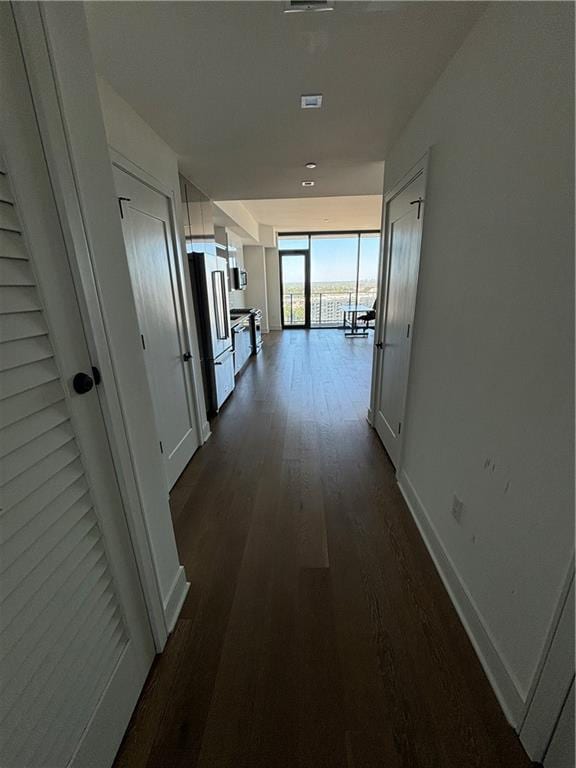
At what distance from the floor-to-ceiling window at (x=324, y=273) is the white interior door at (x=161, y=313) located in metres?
7.37

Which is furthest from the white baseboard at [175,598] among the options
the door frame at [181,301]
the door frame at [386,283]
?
the door frame at [386,283]

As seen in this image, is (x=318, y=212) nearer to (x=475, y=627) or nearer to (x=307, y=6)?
(x=307, y=6)

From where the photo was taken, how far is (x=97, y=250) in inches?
38.2

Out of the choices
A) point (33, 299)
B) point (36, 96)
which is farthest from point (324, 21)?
point (33, 299)

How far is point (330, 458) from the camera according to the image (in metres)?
2.77

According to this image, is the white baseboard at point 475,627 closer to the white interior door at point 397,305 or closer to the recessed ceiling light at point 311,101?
the white interior door at point 397,305

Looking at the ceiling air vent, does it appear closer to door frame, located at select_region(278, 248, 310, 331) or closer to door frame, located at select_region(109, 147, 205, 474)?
door frame, located at select_region(109, 147, 205, 474)

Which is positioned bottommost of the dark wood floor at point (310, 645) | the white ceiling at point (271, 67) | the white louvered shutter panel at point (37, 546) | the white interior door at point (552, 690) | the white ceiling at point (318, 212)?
the dark wood floor at point (310, 645)

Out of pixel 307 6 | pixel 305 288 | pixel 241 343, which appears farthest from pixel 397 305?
pixel 305 288

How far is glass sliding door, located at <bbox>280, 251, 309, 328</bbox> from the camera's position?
30.6 feet

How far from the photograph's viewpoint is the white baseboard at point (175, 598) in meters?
1.41

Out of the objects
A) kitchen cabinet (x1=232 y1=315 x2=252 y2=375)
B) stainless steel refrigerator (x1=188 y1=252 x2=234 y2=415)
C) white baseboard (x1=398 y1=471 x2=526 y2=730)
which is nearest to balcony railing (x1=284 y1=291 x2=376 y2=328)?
kitchen cabinet (x1=232 y1=315 x2=252 y2=375)

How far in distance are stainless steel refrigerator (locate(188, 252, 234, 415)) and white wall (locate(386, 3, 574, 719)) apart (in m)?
2.15

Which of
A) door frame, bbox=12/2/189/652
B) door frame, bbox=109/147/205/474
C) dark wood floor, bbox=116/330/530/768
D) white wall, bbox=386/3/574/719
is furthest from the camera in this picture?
door frame, bbox=109/147/205/474
